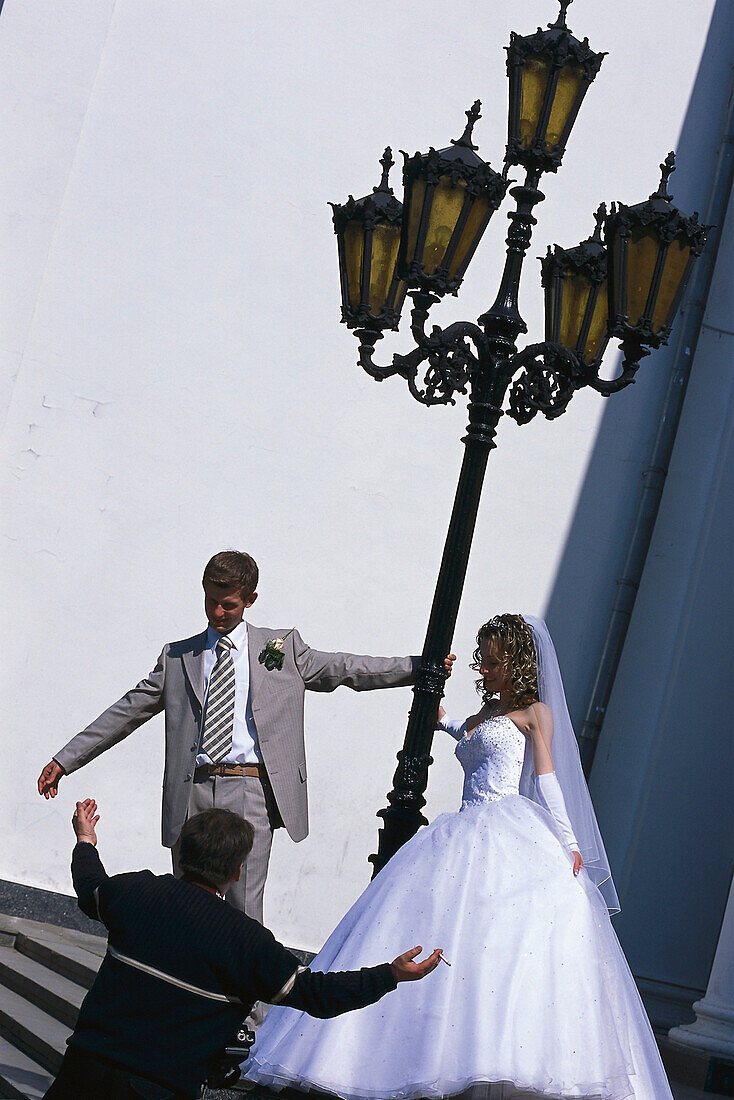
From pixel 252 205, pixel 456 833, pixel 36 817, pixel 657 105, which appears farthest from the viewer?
pixel 657 105

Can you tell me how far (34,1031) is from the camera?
5.76 m

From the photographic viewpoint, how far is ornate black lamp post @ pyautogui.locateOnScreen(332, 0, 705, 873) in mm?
4918

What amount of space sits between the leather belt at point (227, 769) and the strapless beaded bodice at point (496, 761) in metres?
0.79

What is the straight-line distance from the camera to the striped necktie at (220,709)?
15.9 feet

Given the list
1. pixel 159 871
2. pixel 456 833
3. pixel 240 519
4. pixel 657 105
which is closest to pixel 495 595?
pixel 240 519

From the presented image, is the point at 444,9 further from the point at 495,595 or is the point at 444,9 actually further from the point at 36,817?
the point at 36,817

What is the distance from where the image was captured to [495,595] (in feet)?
29.9

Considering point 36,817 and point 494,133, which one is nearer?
point 36,817

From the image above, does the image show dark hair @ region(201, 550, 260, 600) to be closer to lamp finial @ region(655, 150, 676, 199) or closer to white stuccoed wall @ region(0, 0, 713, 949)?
lamp finial @ region(655, 150, 676, 199)

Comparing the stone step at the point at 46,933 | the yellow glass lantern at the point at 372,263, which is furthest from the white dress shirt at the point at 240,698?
the stone step at the point at 46,933

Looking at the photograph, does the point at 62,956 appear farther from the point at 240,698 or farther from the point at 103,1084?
the point at 103,1084

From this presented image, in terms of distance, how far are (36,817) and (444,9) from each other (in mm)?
6040

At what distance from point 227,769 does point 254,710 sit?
0.77 ft

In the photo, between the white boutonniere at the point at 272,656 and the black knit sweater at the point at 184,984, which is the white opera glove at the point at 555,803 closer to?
the white boutonniere at the point at 272,656
